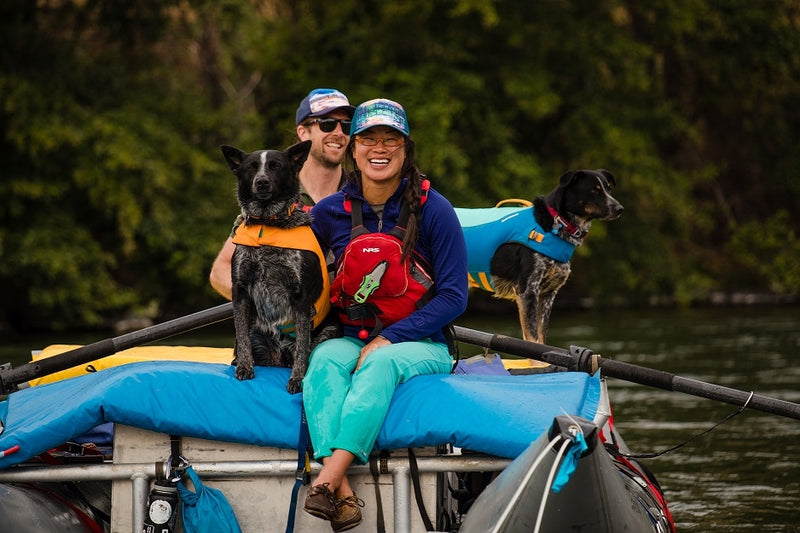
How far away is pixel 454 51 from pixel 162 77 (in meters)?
5.50

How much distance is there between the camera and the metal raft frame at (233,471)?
13.8 feet

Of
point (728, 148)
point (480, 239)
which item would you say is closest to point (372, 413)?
point (480, 239)

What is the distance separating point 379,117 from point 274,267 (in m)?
0.74

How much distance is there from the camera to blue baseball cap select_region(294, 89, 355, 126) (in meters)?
6.00

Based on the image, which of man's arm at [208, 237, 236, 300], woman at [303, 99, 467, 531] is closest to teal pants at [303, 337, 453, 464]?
woman at [303, 99, 467, 531]

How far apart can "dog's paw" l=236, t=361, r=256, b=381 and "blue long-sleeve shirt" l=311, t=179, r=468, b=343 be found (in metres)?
0.45

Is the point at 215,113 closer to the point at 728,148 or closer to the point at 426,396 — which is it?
the point at 728,148

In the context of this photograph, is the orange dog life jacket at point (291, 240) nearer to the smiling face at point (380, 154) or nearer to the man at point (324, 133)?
the smiling face at point (380, 154)

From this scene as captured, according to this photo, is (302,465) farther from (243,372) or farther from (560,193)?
(560,193)

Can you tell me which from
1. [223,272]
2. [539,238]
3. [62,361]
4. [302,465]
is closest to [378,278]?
[302,465]

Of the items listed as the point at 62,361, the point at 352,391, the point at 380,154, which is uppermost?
the point at 380,154

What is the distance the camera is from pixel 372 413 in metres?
4.12

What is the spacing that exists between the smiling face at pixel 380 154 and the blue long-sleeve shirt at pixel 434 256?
85mm

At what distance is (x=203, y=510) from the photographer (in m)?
4.23
